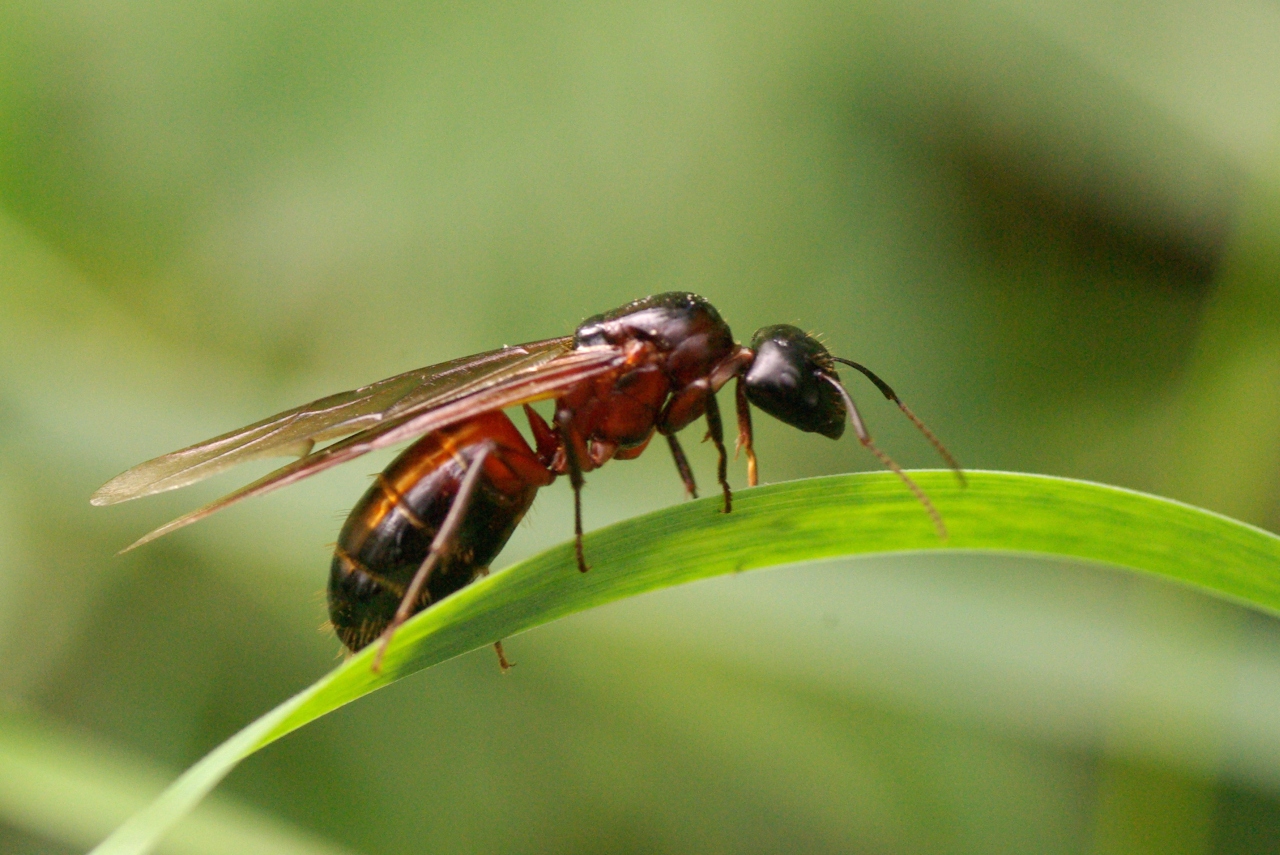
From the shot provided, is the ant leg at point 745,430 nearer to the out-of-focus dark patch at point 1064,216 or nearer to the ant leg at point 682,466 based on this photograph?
the ant leg at point 682,466

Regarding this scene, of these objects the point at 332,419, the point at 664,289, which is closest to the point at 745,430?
the point at 332,419

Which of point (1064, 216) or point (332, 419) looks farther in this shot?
point (1064, 216)

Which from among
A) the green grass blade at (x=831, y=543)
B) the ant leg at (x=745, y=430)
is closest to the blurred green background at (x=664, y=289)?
the ant leg at (x=745, y=430)

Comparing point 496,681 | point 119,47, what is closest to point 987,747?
point 496,681

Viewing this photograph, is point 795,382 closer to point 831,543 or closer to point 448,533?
point 831,543

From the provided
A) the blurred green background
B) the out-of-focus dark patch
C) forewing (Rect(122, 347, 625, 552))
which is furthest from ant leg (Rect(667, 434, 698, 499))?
the out-of-focus dark patch

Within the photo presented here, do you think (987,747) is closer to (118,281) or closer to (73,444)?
(73,444)
